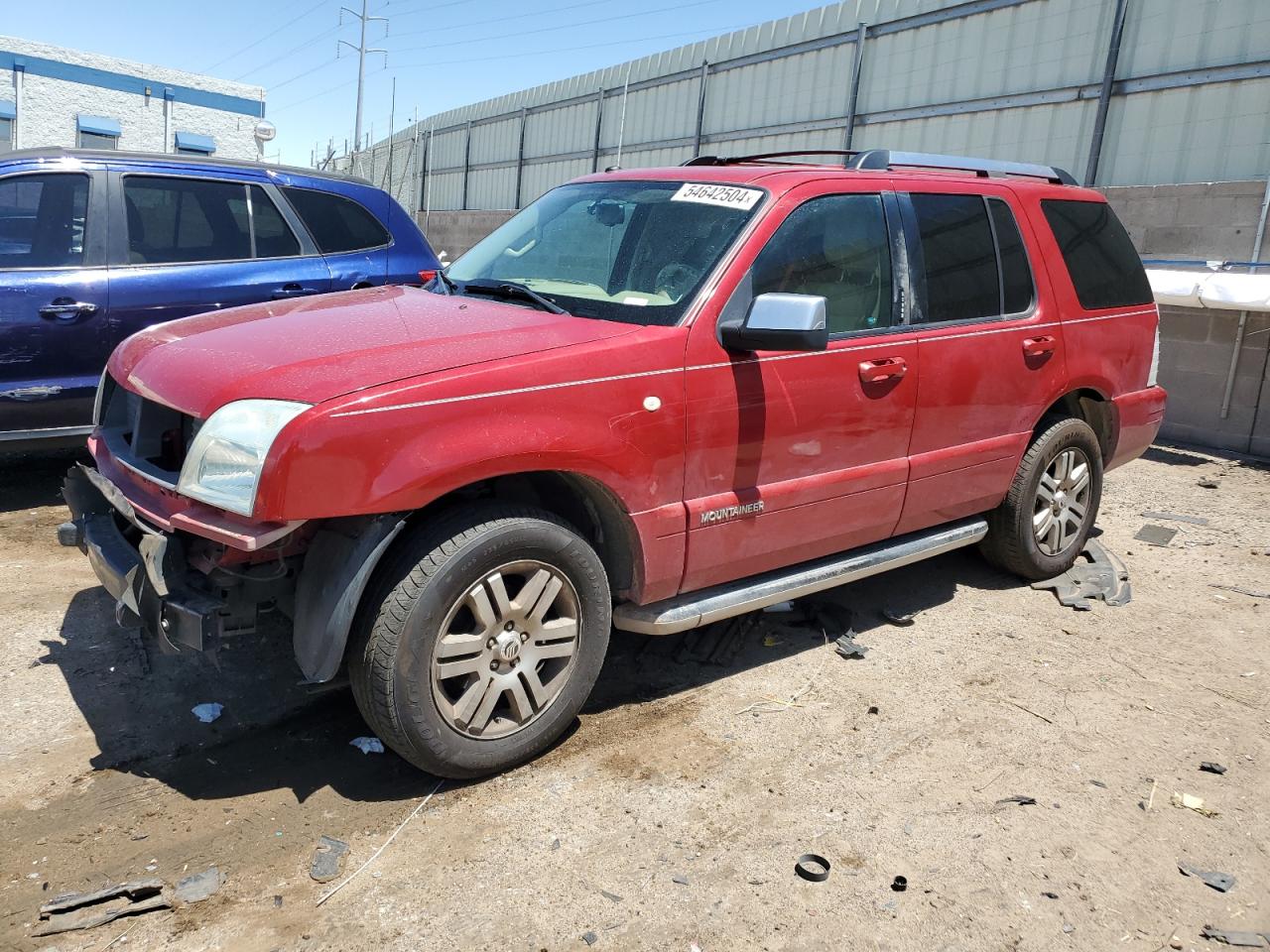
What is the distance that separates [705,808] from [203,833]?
4.94 feet

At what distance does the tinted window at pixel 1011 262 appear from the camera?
4.77m

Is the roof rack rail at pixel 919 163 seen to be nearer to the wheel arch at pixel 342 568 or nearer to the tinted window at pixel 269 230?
the wheel arch at pixel 342 568

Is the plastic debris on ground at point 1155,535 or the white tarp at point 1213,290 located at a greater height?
the white tarp at point 1213,290

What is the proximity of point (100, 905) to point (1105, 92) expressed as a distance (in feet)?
35.7

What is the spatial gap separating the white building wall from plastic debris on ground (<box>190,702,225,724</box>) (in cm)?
2373

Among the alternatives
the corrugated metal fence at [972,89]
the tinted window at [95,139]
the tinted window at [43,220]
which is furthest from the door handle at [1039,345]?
the tinted window at [95,139]

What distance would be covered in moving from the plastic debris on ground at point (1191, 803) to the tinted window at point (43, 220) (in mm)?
5818

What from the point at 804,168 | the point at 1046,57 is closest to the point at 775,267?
the point at 804,168

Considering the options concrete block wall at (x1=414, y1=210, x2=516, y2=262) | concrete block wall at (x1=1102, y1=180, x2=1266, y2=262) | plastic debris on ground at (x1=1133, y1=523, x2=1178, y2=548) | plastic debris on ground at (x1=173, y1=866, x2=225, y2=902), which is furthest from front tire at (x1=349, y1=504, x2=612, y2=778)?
concrete block wall at (x1=414, y1=210, x2=516, y2=262)

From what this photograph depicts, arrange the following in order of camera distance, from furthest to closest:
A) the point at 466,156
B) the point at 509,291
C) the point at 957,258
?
the point at 466,156 → the point at 957,258 → the point at 509,291

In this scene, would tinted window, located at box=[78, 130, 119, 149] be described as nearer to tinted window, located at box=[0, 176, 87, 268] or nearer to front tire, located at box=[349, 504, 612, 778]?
tinted window, located at box=[0, 176, 87, 268]

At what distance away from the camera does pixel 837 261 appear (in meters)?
4.05

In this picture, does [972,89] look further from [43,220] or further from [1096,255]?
[43,220]

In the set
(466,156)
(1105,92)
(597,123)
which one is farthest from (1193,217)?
(466,156)
